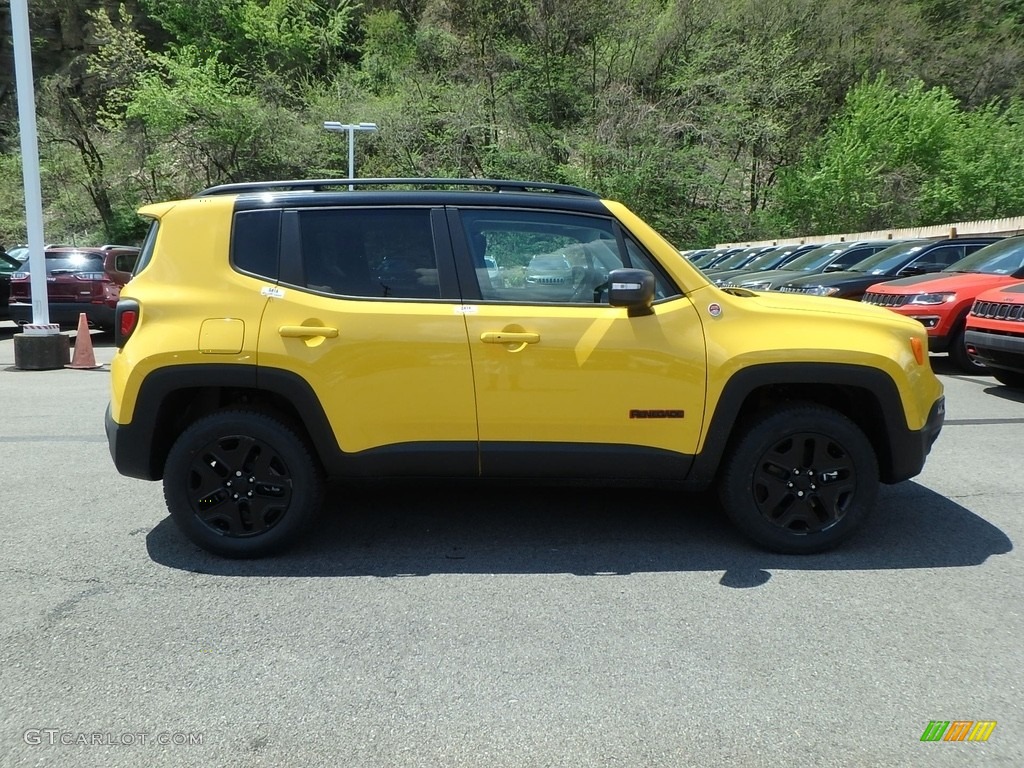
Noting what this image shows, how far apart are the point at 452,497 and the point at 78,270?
11.2 meters

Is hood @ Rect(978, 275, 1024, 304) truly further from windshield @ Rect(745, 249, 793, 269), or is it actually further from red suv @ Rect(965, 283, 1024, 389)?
windshield @ Rect(745, 249, 793, 269)

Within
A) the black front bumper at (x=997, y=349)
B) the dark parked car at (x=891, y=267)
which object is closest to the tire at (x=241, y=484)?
the black front bumper at (x=997, y=349)

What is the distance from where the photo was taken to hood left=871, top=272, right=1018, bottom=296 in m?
9.92

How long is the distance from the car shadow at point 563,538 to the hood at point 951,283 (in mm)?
5986

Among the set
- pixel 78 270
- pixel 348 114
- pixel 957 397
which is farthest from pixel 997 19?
pixel 78 270

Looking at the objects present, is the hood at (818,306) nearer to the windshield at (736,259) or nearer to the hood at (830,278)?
the hood at (830,278)

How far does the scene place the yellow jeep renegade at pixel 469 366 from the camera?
3.85 metres

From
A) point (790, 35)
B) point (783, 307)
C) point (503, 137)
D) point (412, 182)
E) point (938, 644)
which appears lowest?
point (938, 644)

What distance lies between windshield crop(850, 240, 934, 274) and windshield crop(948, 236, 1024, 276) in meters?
2.06

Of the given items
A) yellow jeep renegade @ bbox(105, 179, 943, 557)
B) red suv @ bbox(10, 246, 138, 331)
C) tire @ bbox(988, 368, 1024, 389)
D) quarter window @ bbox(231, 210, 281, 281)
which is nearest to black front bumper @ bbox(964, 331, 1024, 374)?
tire @ bbox(988, 368, 1024, 389)

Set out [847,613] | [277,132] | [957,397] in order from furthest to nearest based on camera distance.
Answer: [277,132], [957,397], [847,613]

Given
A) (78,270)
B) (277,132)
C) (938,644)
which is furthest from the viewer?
(277,132)

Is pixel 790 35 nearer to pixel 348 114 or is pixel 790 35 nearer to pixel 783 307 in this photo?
pixel 348 114

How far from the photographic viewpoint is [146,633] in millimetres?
3264
